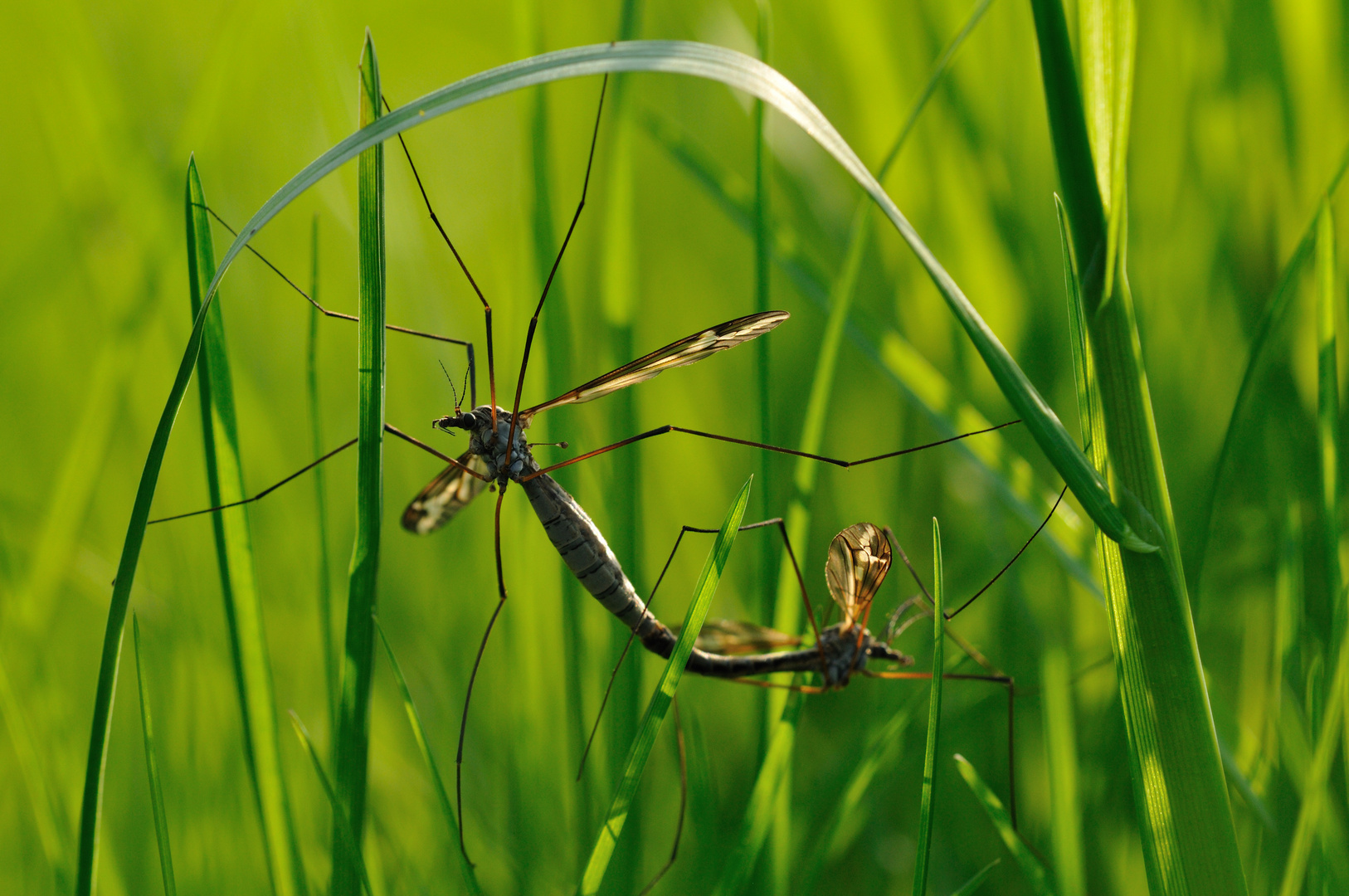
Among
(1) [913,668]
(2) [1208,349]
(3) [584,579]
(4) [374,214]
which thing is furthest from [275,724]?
(2) [1208,349]

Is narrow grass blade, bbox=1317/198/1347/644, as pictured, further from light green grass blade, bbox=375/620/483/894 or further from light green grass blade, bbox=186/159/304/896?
light green grass blade, bbox=186/159/304/896

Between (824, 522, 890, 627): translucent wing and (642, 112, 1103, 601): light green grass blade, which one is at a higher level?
(642, 112, 1103, 601): light green grass blade

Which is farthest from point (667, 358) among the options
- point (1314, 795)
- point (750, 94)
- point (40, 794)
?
point (40, 794)

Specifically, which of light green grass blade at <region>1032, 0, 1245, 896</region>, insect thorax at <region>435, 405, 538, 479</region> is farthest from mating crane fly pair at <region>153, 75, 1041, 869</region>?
light green grass blade at <region>1032, 0, 1245, 896</region>

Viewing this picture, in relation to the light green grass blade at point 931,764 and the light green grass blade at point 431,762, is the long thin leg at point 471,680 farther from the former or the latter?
the light green grass blade at point 931,764

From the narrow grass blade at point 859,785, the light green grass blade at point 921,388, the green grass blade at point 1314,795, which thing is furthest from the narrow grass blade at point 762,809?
the green grass blade at point 1314,795

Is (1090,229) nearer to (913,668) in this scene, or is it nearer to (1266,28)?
(913,668)
